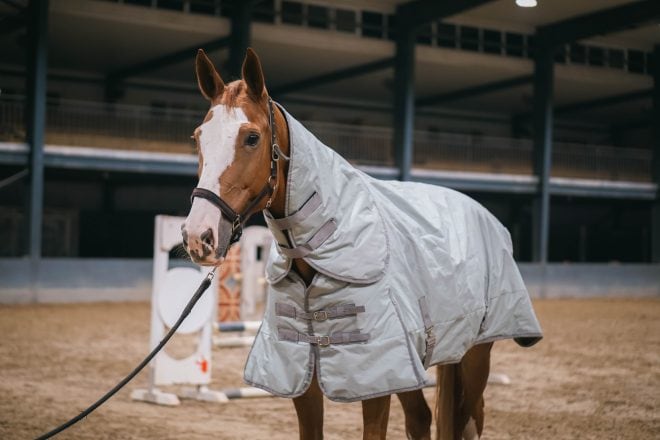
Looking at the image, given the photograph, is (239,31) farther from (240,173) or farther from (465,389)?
(240,173)

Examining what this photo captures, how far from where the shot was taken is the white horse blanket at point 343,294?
8.78 ft

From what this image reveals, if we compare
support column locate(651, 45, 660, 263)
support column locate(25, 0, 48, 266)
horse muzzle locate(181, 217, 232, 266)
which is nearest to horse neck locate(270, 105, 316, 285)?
horse muzzle locate(181, 217, 232, 266)

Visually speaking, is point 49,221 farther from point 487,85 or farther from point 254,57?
point 254,57

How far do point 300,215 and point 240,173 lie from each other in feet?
0.91

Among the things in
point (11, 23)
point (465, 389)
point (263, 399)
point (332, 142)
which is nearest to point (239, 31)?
point (332, 142)

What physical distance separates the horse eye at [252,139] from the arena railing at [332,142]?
56.3 ft

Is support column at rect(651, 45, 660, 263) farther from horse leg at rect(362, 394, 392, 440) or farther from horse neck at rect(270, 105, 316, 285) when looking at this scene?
horse neck at rect(270, 105, 316, 285)

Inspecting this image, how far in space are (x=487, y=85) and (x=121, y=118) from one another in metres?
12.5

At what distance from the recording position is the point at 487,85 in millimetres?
27375

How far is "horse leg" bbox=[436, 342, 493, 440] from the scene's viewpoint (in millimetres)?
3754

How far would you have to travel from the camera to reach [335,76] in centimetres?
2539

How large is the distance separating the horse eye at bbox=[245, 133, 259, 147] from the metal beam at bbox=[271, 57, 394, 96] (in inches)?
839

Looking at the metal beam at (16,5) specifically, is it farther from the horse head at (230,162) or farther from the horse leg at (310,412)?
the horse leg at (310,412)

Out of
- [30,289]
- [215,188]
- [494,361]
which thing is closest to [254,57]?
[215,188]
